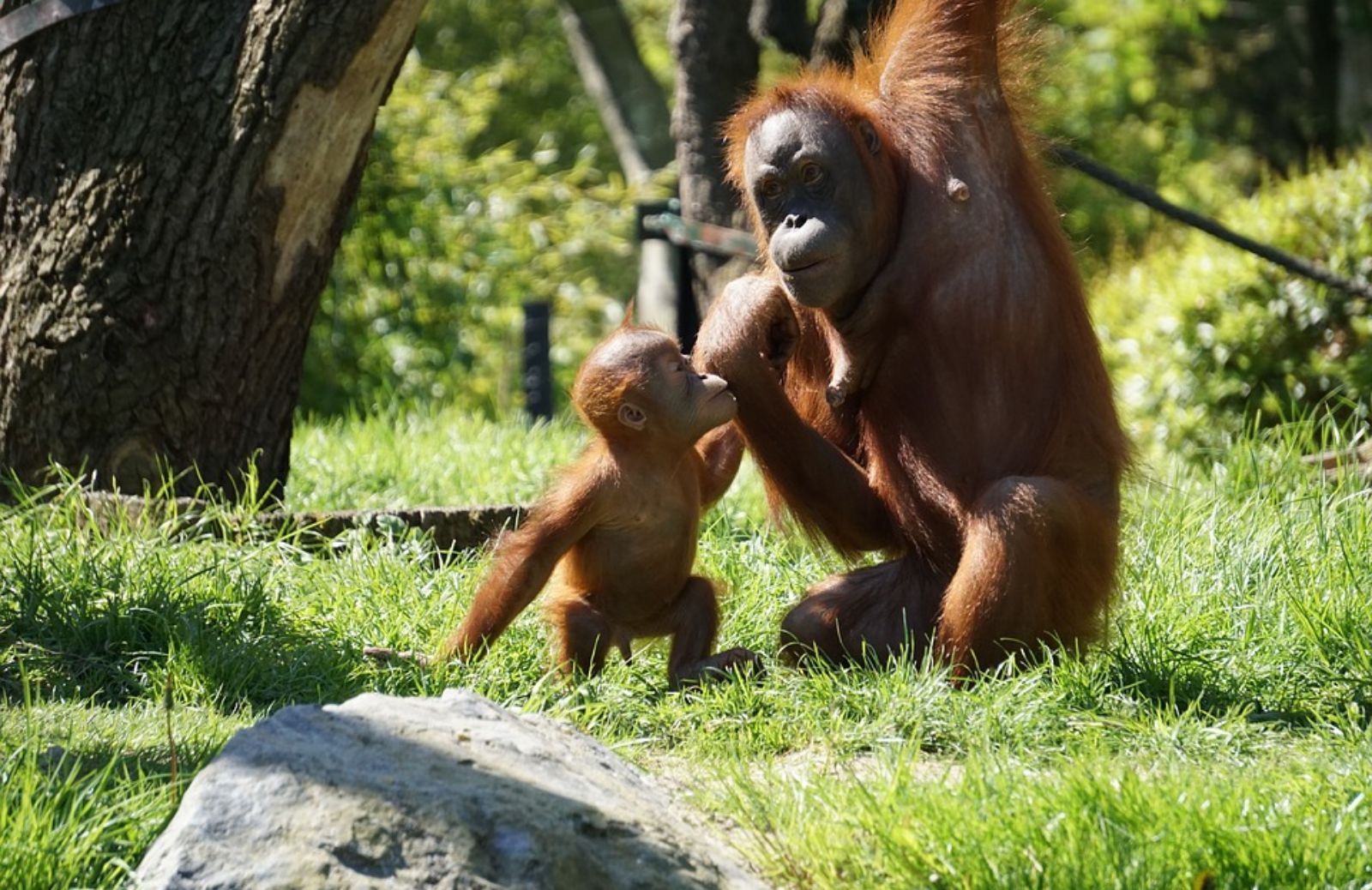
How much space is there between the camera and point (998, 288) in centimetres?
426

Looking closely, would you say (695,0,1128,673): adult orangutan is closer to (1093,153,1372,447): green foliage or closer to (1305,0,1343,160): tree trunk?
(1093,153,1372,447): green foliage

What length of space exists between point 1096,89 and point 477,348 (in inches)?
315

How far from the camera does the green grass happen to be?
9.86 ft

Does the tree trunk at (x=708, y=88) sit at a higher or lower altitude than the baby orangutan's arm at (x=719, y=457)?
higher

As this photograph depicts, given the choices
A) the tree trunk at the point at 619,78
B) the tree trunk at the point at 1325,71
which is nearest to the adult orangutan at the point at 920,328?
the tree trunk at the point at 619,78

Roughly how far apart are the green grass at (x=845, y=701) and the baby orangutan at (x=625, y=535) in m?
0.11

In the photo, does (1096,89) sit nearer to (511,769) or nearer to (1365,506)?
(1365,506)

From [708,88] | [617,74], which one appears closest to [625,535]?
[708,88]

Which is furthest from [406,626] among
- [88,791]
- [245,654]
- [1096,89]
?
[1096,89]

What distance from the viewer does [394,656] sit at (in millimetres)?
4312

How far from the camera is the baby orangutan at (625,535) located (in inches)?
166

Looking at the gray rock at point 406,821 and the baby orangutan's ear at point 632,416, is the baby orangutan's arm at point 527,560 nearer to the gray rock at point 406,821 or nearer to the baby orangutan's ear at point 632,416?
the baby orangutan's ear at point 632,416

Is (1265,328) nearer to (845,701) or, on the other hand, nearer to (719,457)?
(719,457)

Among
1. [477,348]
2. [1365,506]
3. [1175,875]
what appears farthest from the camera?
[477,348]
